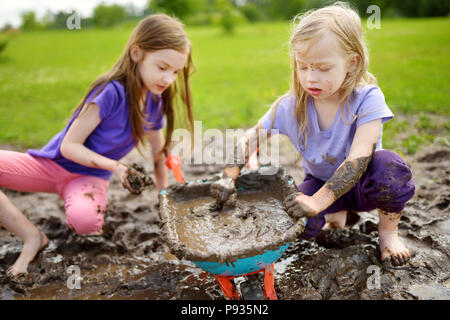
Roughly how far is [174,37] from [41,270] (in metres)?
1.55

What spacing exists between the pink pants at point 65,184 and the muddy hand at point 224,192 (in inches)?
32.1

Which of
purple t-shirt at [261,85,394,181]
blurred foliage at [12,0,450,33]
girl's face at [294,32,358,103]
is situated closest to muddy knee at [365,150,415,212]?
purple t-shirt at [261,85,394,181]

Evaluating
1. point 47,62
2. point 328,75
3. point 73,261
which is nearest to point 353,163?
point 328,75

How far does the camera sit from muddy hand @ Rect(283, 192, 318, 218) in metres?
1.68

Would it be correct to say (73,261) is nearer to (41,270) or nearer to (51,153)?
(41,270)

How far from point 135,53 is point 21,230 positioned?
126 cm

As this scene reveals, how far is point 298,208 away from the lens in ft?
5.58

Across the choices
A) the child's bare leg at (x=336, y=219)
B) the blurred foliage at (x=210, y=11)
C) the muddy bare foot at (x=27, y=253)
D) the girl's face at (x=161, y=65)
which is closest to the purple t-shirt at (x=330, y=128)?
the child's bare leg at (x=336, y=219)

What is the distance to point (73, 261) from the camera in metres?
2.26

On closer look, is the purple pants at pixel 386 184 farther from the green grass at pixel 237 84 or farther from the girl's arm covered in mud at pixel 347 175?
the green grass at pixel 237 84

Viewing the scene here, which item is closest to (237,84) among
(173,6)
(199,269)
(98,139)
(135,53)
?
(135,53)

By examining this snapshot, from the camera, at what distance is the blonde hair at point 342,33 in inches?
72.1

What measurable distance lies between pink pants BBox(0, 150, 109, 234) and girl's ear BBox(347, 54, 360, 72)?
5.39 ft

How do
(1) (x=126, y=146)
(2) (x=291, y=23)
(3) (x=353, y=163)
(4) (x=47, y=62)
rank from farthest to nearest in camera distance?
(4) (x=47, y=62) → (1) (x=126, y=146) → (2) (x=291, y=23) → (3) (x=353, y=163)
